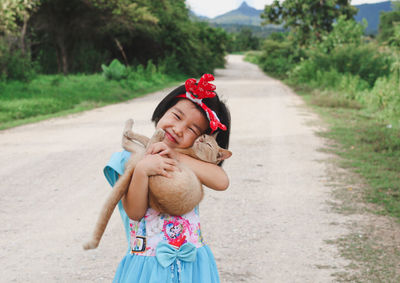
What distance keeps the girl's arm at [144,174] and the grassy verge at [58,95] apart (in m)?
7.86

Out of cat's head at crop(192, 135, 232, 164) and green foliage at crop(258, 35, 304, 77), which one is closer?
cat's head at crop(192, 135, 232, 164)

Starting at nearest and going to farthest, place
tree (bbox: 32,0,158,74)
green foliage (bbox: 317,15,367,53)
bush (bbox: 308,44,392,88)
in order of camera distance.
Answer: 1. bush (bbox: 308,44,392,88)
2. tree (bbox: 32,0,158,74)
3. green foliage (bbox: 317,15,367,53)

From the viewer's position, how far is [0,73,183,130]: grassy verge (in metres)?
10.3

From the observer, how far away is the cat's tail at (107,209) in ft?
5.04

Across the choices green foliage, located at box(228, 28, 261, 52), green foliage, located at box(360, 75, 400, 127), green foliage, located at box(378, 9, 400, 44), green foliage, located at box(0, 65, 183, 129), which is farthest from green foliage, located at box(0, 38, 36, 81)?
green foliage, located at box(228, 28, 261, 52)

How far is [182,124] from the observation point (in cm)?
175

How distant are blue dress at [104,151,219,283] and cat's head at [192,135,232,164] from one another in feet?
0.78

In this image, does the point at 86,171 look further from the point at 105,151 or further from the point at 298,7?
the point at 298,7

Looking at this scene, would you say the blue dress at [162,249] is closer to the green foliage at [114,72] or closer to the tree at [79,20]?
the green foliage at [114,72]

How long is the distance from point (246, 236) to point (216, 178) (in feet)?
7.32

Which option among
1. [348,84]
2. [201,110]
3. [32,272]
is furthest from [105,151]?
[348,84]

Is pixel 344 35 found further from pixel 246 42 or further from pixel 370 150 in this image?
pixel 246 42

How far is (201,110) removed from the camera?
1796 millimetres

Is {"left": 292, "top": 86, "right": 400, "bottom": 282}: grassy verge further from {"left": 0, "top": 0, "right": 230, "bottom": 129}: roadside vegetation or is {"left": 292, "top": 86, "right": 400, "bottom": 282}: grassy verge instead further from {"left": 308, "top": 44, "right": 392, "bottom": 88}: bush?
{"left": 308, "top": 44, "right": 392, "bottom": 88}: bush
